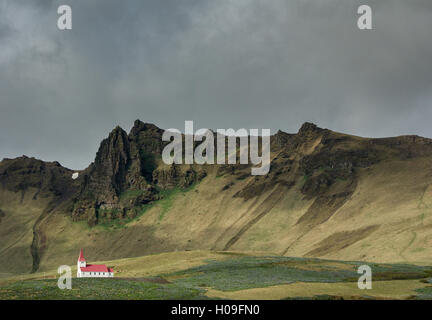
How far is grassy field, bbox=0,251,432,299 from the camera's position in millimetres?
49344

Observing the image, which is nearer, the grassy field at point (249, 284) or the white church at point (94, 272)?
the grassy field at point (249, 284)

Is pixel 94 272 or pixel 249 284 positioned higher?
pixel 249 284

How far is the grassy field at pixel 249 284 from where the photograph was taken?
1943 inches

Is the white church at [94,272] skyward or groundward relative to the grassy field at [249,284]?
groundward

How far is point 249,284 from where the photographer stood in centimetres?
6125

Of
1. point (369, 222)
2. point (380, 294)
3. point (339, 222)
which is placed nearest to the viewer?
point (380, 294)

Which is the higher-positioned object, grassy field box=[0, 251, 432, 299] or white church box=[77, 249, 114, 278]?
grassy field box=[0, 251, 432, 299]

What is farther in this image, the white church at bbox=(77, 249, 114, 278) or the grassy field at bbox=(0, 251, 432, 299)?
the white church at bbox=(77, 249, 114, 278)

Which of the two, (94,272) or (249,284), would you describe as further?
(94,272)

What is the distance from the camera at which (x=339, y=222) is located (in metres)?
171
